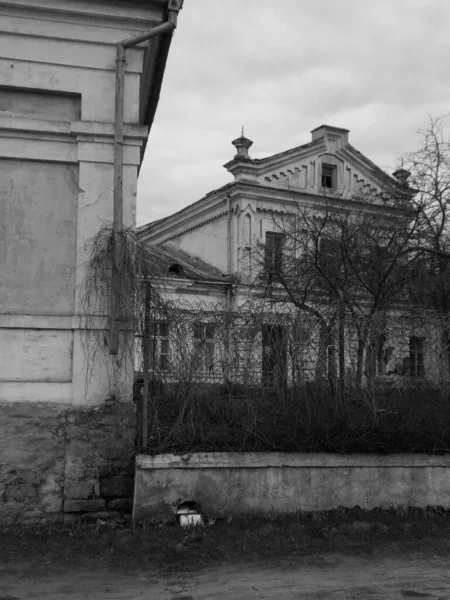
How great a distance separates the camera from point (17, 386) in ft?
27.4

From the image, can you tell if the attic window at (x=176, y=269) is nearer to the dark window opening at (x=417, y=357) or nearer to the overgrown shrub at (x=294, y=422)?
the dark window opening at (x=417, y=357)

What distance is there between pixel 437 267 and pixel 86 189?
28.8 feet

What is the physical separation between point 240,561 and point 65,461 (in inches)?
100

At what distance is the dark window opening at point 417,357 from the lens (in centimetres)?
926

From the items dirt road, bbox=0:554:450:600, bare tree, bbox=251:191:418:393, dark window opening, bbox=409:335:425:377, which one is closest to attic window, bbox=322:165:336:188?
bare tree, bbox=251:191:418:393

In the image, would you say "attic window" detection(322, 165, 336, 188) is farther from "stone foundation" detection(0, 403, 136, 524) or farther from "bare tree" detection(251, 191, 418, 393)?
"stone foundation" detection(0, 403, 136, 524)

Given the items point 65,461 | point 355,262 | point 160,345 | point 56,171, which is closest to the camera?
point 65,461

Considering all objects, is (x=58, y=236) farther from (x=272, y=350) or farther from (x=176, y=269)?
(x=176, y=269)

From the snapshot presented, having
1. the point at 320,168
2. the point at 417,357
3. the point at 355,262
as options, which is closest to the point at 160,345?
the point at 417,357

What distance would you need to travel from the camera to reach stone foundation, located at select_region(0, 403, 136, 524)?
817 cm

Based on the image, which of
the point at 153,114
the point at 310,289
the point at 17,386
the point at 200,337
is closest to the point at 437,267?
the point at 310,289

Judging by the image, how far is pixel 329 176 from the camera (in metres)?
26.2

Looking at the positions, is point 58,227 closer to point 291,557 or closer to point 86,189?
point 86,189

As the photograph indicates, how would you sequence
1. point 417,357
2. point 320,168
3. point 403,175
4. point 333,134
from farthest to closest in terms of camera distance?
point 333,134 → point 320,168 → point 403,175 → point 417,357
